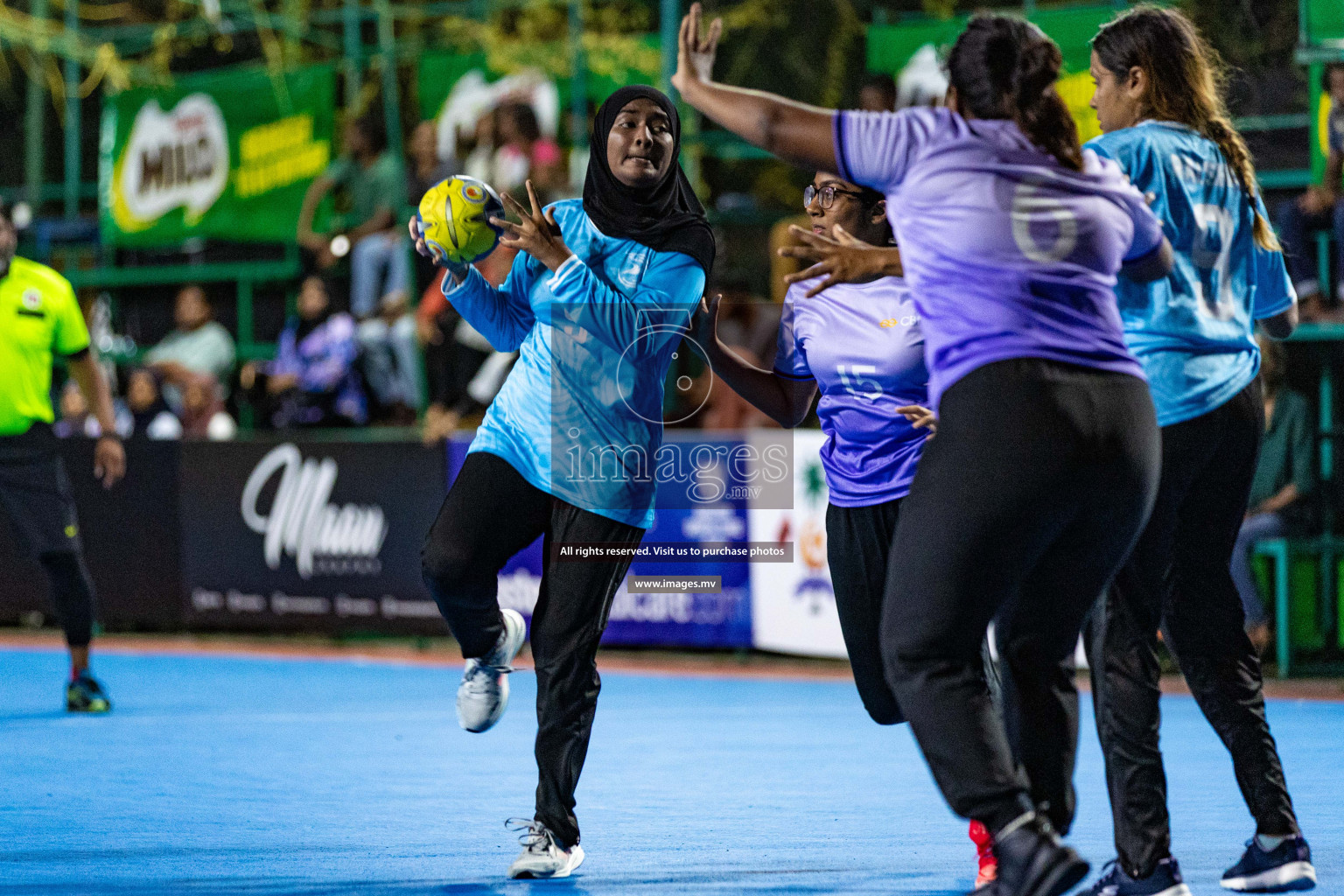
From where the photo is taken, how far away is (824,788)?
658 cm

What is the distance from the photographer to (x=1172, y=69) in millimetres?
4523

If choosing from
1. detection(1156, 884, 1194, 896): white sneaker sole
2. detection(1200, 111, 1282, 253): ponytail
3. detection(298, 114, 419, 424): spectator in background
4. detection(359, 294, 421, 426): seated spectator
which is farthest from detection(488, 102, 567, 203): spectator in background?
detection(1156, 884, 1194, 896): white sneaker sole

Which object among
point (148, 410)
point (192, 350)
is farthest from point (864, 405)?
point (192, 350)

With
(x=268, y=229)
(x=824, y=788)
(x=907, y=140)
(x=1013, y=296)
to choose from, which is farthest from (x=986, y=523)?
(x=268, y=229)

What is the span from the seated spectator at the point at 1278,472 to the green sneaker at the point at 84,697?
22.1 ft

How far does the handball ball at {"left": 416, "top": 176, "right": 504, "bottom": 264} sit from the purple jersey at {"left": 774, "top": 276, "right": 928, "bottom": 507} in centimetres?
100

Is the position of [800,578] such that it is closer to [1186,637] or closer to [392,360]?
[392,360]

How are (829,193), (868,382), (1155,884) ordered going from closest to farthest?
(1155,884) < (868,382) < (829,193)

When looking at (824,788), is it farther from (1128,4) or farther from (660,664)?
(1128,4)

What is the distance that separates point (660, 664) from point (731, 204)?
4.34 metres

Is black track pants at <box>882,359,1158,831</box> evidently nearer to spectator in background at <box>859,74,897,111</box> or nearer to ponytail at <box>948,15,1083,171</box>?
ponytail at <box>948,15,1083,171</box>

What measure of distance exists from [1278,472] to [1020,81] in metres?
7.20

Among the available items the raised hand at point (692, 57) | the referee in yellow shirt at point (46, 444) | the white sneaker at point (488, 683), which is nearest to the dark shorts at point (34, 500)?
the referee in yellow shirt at point (46, 444)

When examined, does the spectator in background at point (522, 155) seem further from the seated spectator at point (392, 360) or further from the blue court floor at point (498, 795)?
the blue court floor at point (498, 795)
